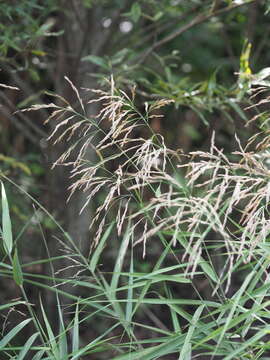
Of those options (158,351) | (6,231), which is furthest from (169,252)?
(6,231)

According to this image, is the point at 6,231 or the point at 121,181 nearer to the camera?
the point at 121,181

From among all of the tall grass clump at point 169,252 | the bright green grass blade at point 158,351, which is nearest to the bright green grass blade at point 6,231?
the tall grass clump at point 169,252

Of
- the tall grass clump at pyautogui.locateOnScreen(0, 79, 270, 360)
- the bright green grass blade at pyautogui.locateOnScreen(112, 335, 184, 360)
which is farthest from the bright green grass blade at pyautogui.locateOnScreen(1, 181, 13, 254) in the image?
the bright green grass blade at pyautogui.locateOnScreen(112, 335, 184, 360)

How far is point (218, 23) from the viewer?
288cm

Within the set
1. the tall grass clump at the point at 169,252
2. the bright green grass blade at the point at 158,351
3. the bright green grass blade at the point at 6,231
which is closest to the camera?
the tall grass clump at the point at 169,252

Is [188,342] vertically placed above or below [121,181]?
below

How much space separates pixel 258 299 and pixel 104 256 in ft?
6.17

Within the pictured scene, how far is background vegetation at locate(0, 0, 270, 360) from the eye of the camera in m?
1.28

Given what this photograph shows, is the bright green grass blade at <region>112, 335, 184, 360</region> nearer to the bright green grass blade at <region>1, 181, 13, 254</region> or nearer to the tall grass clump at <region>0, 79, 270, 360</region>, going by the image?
the tall grass clump at <region>0, 79, 270, 360</region>

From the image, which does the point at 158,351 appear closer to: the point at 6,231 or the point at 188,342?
the point at 188,342

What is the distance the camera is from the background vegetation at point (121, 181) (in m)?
1.28

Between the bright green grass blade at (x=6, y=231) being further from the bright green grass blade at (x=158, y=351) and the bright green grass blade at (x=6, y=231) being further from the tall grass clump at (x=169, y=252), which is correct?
the bright green grass blade at (x=158, y=351)

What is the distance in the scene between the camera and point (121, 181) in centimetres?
125

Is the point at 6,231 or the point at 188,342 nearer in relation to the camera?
the point at 188,342
